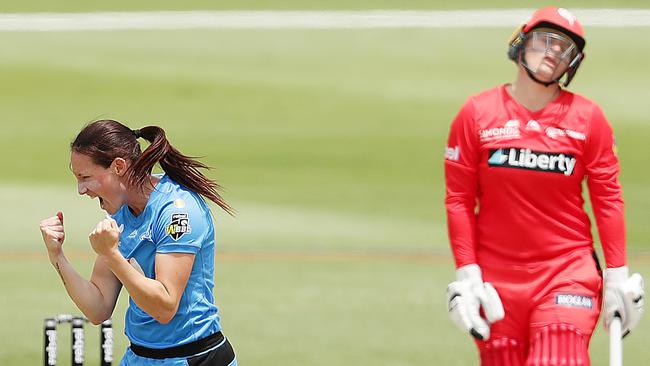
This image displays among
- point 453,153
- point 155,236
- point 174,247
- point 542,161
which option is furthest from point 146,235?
point 542,161

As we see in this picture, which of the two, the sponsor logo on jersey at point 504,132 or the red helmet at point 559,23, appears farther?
the red helmet at point 559,23

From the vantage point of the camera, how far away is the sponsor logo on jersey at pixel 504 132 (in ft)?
19.5

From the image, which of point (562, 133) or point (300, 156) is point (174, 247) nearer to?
point (562, 133)

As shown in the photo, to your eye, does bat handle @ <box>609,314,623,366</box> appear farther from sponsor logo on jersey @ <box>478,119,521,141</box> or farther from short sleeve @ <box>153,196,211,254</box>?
short sleeve @ <box>153,196,211,254</box>

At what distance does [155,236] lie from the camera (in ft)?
18.1

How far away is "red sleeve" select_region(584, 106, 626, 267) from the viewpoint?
5961mm

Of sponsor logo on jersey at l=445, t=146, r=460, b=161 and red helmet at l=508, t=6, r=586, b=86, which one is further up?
red helmet at l=508, t=6, r=586, b=86

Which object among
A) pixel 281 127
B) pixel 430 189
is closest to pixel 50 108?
pixel 281 127

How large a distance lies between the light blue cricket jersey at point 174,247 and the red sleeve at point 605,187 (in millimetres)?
1675

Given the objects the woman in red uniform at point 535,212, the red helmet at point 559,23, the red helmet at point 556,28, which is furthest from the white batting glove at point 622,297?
the red helmet at point 559,23

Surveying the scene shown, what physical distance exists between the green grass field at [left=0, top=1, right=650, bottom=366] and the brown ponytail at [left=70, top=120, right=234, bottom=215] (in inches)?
134

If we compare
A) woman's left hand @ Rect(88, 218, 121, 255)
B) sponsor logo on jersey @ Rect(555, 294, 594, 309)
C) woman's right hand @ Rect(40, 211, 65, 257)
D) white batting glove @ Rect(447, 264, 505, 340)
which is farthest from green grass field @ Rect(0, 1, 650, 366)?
woman's left hand @ Rect(88, 218, 121, 255)

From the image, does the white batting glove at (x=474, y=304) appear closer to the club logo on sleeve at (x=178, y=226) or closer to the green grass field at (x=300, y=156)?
the club logo on sleeve at (x=178, y=226)

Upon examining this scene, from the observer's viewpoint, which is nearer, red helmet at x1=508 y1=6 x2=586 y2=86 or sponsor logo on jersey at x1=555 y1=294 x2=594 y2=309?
sponsor logo on jersey at x1=555 y1=294 x2=594 y2=309
